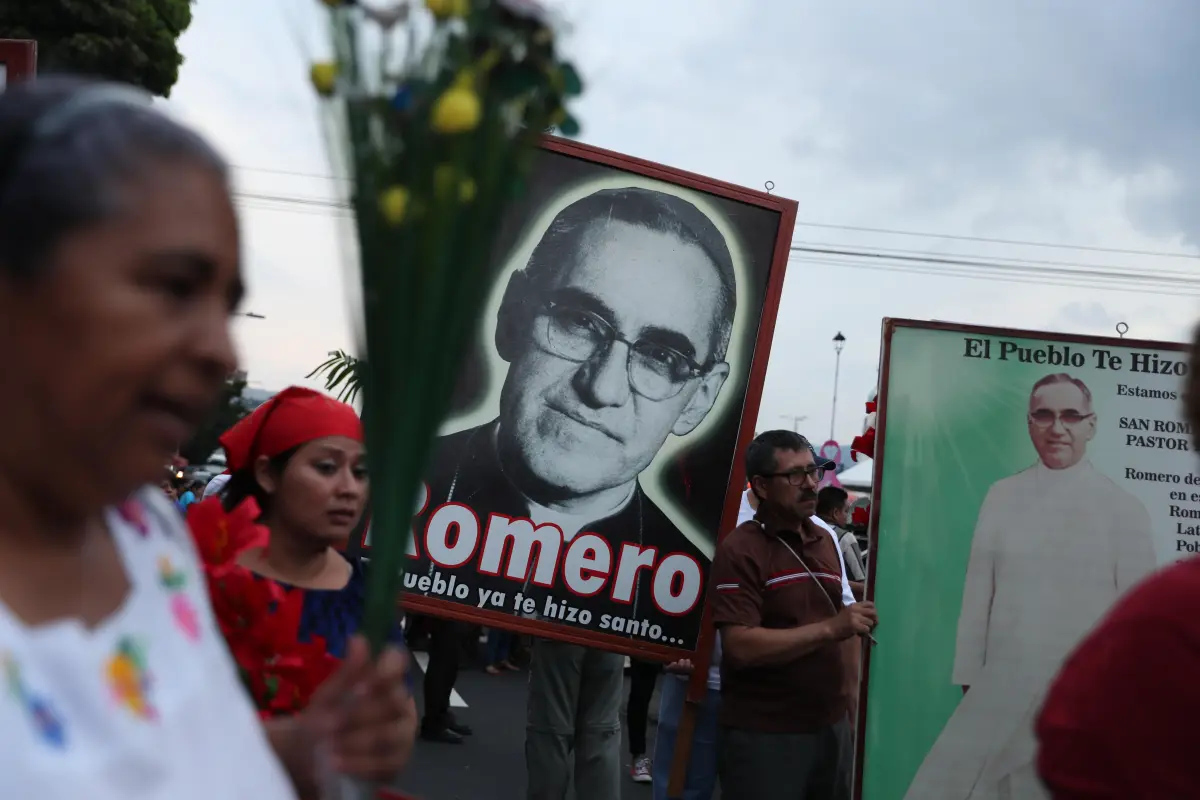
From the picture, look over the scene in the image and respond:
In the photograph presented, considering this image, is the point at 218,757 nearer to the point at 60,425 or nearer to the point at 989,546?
the point at 60,425

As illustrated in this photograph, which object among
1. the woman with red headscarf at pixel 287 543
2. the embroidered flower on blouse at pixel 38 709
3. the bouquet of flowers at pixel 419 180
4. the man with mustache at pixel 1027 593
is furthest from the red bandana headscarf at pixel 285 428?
the man with mustache at pixel 1027 593

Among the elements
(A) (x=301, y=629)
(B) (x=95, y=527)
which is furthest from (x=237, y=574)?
(B) (x=95, y=527)

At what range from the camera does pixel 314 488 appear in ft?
8.03

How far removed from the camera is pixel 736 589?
3762 mm

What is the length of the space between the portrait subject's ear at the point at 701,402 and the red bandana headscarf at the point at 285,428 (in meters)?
1.74

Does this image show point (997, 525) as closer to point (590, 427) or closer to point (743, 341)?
point (743, 341)

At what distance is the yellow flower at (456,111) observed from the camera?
0.94 metres

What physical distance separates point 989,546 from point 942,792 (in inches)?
32.1

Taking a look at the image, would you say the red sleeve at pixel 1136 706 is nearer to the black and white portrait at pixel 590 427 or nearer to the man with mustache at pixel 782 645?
the man with mustache at pixel 782 645

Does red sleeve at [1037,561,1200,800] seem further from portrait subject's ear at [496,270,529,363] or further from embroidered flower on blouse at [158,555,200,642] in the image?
portrait subject's ear at [496,270,529,363]

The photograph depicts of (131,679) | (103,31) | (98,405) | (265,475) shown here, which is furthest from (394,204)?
(103,31)

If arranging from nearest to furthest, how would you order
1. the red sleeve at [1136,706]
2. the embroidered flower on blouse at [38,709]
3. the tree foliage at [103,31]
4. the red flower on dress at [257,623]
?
the embroidered flower on blouse at [38,709] < the red sleeve at [1136,706] < the red flower on dress at [257,623] < the tree foliage at [103,31]

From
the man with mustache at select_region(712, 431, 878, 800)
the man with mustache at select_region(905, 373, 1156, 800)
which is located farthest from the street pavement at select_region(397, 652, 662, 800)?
the man with mustache at select_region(905, 373, 1156, 800)

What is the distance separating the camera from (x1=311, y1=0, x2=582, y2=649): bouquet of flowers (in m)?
0.97
